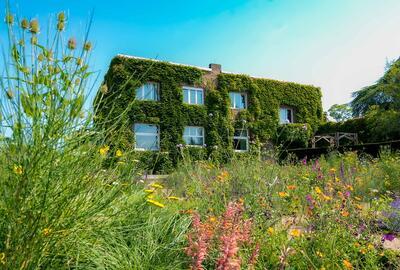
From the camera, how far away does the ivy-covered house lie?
17.7m

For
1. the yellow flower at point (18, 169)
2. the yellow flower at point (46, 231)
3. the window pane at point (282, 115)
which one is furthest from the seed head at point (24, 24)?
the window pane at point (282, 115)

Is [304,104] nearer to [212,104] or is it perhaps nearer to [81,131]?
[212,104]

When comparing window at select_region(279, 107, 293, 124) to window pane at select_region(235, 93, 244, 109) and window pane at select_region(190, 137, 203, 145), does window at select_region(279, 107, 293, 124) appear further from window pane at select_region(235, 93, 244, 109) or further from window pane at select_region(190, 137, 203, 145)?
window pane at select_region(190, 137, 203, 145)

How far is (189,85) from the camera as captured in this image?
19672 millimetres

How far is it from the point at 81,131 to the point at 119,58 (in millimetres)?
16588

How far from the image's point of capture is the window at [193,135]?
63.1 feet

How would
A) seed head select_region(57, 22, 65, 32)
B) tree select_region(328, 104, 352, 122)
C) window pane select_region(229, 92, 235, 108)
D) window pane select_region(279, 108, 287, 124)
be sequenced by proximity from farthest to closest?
tree select_region(328, 104, 352, 122) → window pane select_region(279, 108, 287, 124) → window pane select_region(229, 92, 235, 108) → seed head select_region(57, 22, 65, 32)

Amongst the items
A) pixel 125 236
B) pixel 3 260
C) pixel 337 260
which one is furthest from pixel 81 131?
pixel 337 260

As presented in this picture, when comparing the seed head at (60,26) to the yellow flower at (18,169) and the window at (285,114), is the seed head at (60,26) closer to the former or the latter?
the yellow flower at (18,169)

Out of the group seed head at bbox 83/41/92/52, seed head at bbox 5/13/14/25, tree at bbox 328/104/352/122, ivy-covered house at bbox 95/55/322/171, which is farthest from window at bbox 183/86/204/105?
tree at bbox 328/104/352/122

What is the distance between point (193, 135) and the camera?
19.4 m

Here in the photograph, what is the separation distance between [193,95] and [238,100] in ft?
9.82

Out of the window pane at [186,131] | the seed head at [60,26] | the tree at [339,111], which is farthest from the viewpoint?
the tree at [339,111]

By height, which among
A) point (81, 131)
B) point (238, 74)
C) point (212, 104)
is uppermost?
point (238, 74)
